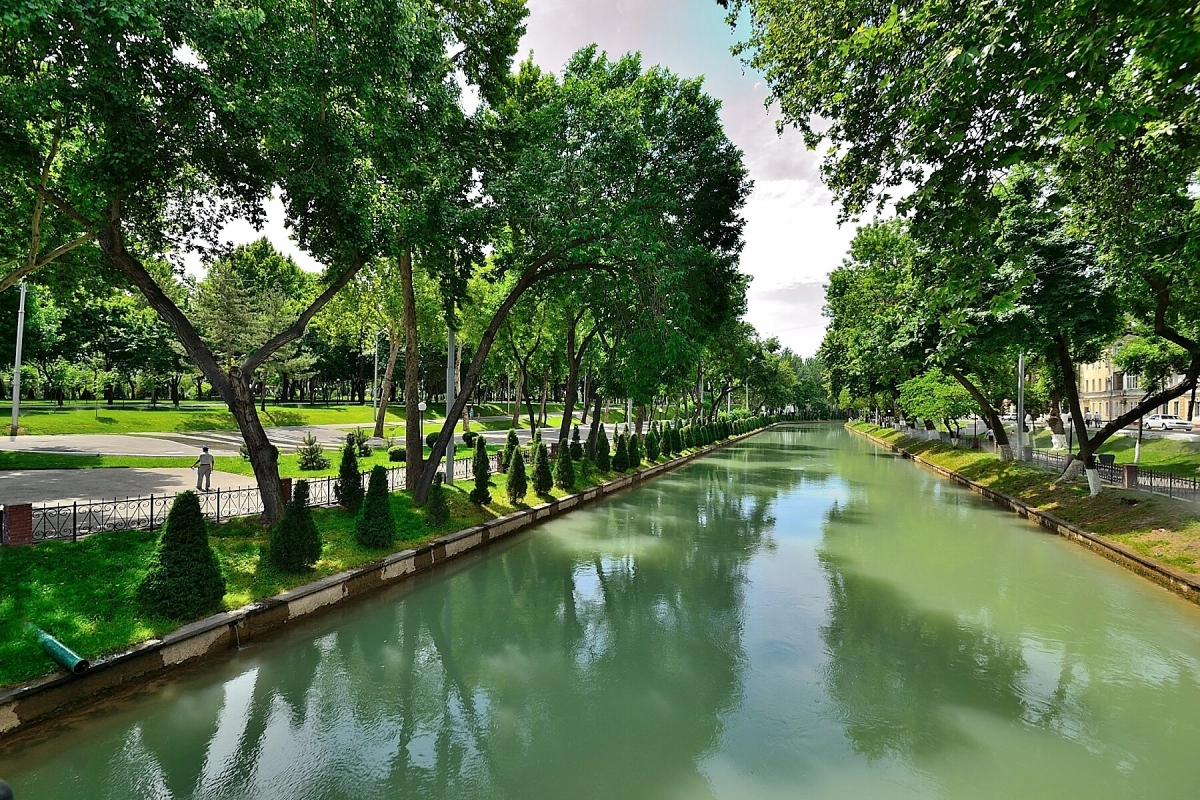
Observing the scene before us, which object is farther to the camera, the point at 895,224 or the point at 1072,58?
the point at 895,224

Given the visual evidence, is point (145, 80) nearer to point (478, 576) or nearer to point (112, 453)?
point (478, 576)

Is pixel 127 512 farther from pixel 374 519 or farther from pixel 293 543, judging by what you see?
pixel 374 519

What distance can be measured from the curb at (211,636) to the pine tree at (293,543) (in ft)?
1.38

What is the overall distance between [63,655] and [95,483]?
1053cm

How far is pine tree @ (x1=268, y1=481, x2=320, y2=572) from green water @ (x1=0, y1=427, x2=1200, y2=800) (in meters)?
1.10

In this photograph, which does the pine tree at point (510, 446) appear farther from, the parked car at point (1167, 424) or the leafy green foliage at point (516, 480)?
the parked car at point (1167, 424)

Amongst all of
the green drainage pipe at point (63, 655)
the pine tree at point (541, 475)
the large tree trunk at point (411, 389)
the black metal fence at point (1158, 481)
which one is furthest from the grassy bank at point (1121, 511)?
the green drainage pipe at point (63, 655)

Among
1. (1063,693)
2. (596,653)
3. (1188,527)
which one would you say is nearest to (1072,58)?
(1063,693)

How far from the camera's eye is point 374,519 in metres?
10.0

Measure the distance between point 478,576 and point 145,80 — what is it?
9002 millimetres

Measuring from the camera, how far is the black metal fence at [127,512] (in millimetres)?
8438

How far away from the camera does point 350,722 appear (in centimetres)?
553

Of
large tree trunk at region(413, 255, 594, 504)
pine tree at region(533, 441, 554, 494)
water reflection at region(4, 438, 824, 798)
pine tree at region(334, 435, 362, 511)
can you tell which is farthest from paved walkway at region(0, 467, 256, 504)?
water reflection at region(4, 438, 824, 798)

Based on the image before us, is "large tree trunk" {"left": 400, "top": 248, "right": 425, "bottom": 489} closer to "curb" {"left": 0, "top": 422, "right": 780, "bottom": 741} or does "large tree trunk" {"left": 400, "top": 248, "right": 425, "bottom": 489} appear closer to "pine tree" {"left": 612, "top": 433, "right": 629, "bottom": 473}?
"curb" {"left": 0, "top": 422, "right": 780, "bottom": 741}
